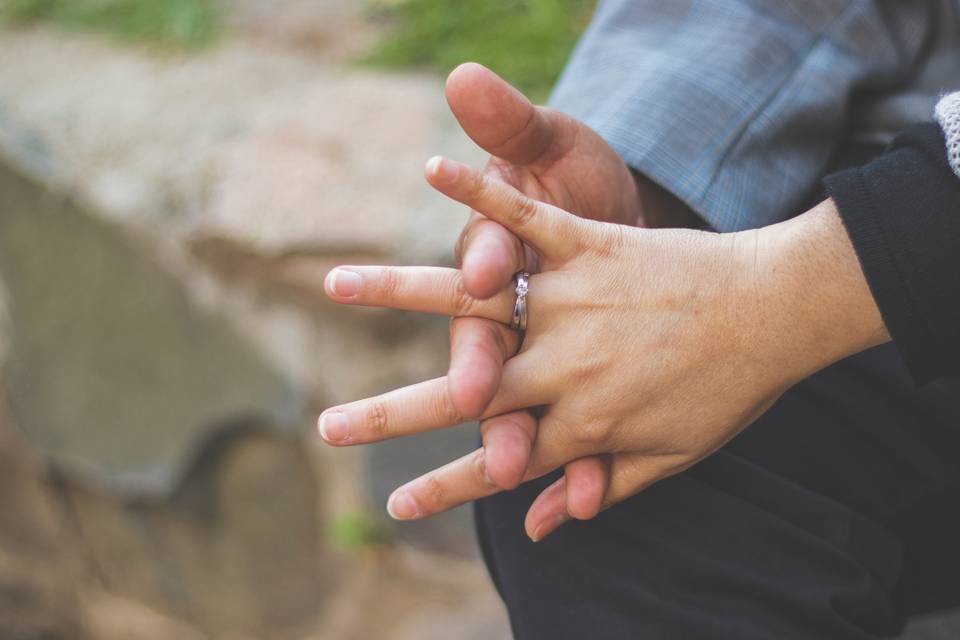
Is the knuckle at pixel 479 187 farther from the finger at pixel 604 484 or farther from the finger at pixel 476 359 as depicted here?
the finger at pixel 604 484

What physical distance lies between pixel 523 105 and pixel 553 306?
143 millimetres

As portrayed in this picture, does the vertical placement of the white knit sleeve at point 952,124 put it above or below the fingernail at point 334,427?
above

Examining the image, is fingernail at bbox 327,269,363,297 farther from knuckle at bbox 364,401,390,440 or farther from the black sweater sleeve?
the black sweater sleeve

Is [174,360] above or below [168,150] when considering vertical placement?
below

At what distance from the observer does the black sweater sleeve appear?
558 mm

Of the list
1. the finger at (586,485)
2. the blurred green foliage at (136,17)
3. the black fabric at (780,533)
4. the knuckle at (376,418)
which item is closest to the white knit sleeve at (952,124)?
the black fabric at (780,533)

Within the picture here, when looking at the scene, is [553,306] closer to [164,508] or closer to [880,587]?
[880,587]

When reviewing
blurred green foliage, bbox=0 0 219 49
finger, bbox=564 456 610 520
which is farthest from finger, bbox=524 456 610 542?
blurred green foliage, bbox=0 0 219 49

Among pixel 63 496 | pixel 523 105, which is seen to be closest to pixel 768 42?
pixel 523 105

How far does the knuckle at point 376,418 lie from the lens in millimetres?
641

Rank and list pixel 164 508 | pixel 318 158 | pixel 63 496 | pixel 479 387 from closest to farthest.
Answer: pixel 479 387 → pixel 318 158 → pixel 164 508 → pixel 63 496

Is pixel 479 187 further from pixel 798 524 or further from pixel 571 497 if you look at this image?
pixel 798 524

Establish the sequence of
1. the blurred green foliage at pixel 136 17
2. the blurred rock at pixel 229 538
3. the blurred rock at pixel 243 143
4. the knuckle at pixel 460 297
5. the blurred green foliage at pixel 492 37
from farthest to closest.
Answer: the blurred green foliage at pixel 136 17, the blurred rock at pixel 229 538, the blurred green foliage at pixel 492 37, the blurred rock at pixel 243 143, the knuckle at pixel 460 297

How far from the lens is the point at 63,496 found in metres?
1.76
